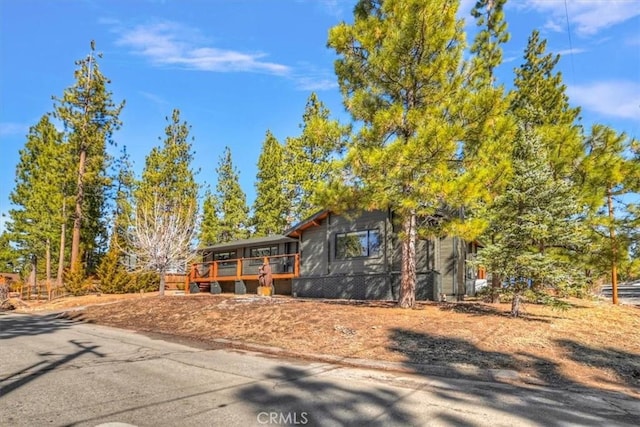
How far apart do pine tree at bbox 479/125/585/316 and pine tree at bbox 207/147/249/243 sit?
98.7 ft

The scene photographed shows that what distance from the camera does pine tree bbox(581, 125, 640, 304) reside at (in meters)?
14.9

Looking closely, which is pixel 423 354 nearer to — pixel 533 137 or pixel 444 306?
pixel 444 306

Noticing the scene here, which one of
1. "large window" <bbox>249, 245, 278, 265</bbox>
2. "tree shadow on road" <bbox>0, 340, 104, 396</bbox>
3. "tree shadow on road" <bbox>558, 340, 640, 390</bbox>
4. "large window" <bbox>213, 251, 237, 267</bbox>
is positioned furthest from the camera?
"large window" <bbox>213, 251, 237, 267</bbox>

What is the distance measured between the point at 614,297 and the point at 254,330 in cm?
1523

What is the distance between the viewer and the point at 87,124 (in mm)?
31938

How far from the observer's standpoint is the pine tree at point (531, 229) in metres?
10.5

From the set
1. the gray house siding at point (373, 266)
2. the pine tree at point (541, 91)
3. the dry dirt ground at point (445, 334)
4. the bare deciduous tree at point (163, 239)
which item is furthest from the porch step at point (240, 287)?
the pine tree at point (541, 91)

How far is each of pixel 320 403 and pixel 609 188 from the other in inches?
633

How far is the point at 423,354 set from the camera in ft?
26.0

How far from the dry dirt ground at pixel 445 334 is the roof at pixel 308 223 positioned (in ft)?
21.0

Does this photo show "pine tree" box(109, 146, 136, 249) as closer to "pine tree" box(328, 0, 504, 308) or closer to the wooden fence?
the wooden fence

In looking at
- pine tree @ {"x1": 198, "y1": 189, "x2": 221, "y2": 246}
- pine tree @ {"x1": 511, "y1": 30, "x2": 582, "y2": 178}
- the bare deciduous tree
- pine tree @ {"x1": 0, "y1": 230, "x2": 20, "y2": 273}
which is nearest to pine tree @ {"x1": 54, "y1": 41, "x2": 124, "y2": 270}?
the bare deciduous tree

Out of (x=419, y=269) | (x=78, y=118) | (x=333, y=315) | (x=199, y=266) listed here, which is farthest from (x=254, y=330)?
(x=78, y=118)

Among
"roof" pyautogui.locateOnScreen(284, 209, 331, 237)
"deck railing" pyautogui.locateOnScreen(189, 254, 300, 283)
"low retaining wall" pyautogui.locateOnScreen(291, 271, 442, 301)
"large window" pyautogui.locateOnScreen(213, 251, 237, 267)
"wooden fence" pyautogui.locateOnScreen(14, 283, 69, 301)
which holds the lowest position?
"wooden fence" pyautogui.locateOnScreen(14, 283, 69, 301)
